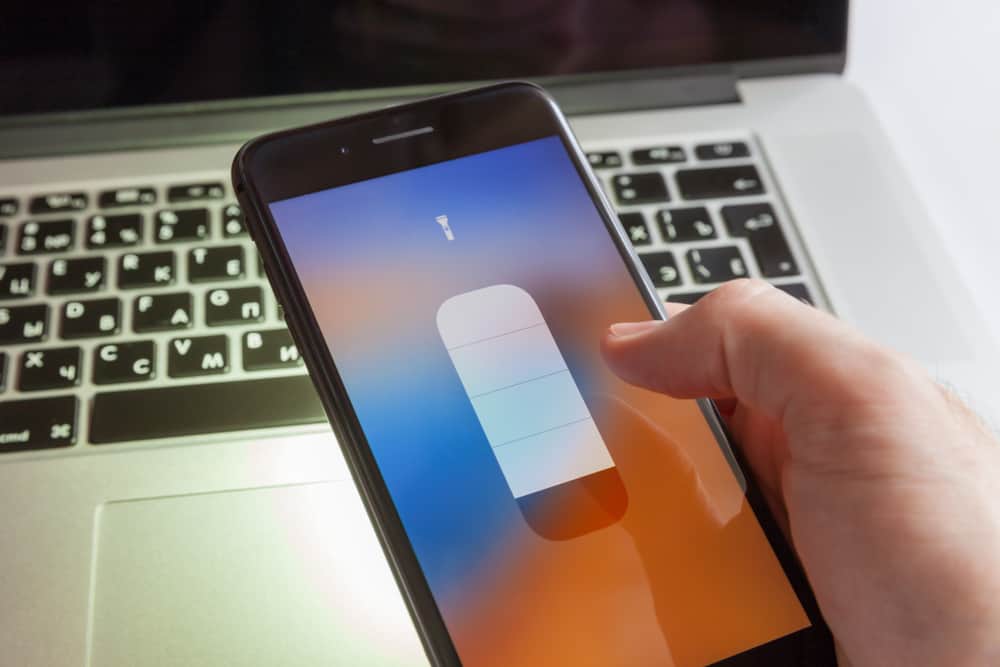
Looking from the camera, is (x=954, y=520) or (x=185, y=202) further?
(x=185, y=202)

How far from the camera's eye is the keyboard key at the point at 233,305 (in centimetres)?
38

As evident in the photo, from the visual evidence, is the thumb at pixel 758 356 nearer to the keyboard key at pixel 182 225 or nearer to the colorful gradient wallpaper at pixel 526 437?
the colorful gradient wallpaper at pixel 526 437

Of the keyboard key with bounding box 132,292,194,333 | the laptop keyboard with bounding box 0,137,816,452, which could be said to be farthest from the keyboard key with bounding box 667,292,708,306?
the keyboard key with bounding box 132,292,194,333

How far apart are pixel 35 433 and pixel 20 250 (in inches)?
3.8

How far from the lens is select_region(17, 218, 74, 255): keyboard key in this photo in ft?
1.31

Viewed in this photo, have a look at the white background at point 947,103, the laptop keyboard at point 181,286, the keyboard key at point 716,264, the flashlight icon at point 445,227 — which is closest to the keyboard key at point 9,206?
the laptop keyboard at point 181,286

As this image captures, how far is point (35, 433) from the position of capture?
1.16ft

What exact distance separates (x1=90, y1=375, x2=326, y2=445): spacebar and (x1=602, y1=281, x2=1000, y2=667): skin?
0.16 metres

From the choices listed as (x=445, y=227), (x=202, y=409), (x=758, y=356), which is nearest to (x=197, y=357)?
(x=202, y=409)

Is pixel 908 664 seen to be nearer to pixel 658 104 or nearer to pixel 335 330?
pixel 335 330

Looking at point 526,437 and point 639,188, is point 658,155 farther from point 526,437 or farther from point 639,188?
point 526,437

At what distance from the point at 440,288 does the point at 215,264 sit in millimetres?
131

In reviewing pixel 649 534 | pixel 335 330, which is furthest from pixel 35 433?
pixel 649 534

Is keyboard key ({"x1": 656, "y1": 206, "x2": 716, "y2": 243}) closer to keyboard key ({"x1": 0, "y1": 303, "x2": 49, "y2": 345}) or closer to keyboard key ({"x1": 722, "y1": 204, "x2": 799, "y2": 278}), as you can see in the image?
keyboard key ({"x1": 722, "y1": 204, "x2": 799, "y2": 278})
